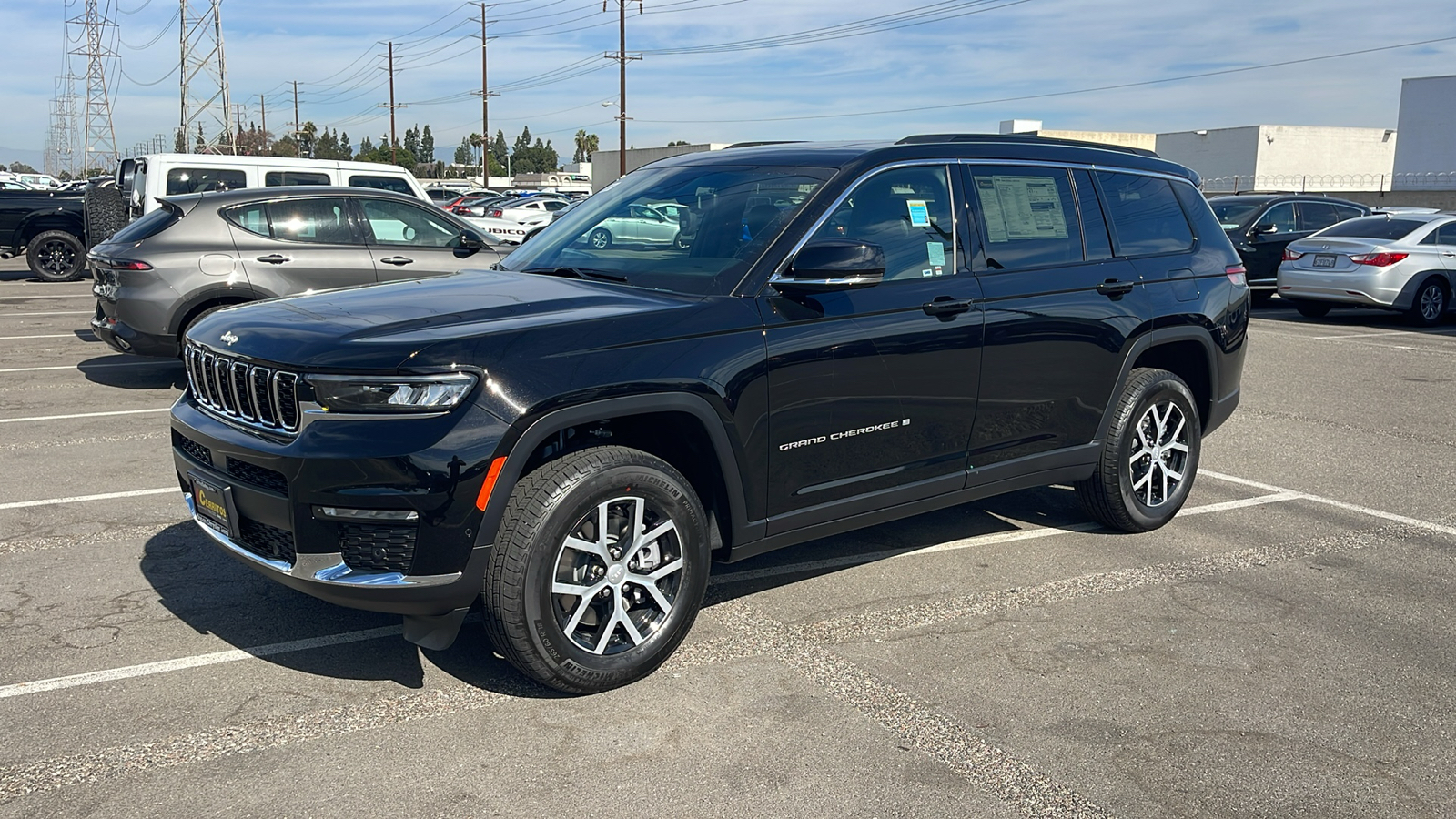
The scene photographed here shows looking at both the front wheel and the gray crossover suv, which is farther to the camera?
the front wheel

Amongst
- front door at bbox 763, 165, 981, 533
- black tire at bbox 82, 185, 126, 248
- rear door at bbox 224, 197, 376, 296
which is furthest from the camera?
black tire at bbox 82, 185, 126, 248

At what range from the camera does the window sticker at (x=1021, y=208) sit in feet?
16.8

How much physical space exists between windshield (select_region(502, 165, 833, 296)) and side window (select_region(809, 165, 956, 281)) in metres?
0.07

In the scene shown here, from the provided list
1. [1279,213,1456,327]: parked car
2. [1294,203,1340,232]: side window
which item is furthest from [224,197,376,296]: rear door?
[1294,203,1340,232]: side window

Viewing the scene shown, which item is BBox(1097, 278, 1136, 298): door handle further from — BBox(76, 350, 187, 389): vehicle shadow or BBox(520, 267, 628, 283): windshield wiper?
BBox(76, 350, 187, 389): vehicle shadow

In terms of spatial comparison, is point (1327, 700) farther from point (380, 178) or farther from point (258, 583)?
point (380, 178)

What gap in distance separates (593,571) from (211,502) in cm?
137

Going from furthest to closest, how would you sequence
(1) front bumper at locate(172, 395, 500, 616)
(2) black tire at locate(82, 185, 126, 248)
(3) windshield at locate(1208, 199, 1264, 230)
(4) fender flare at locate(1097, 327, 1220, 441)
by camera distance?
(3) windshield at locate(1208, 199, 1264, 230) < (2) black tire at locate(82, 185, 126, 248) < (4) fender flare at locate(1097, 327, 1220, 441) < (1) front bumper at locate(172, 395, 500, 616)

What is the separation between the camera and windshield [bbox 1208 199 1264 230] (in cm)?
1775

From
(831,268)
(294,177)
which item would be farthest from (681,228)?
(294,177)

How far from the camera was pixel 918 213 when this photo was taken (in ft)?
16.0

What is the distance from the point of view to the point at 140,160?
1458 cm

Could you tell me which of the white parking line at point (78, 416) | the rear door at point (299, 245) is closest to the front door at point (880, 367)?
the rear door at point (299, 245)

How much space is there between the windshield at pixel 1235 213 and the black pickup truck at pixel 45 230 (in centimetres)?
1852
